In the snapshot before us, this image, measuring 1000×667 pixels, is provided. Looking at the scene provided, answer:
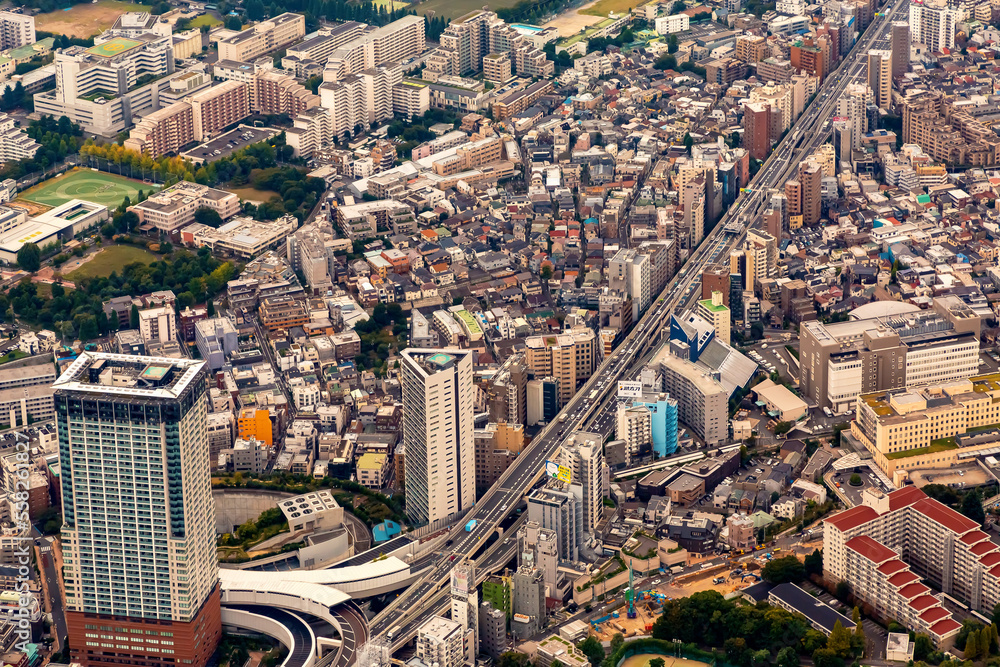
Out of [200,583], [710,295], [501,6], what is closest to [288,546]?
[200,583]

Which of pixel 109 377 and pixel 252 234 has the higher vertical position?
pixel 109 377

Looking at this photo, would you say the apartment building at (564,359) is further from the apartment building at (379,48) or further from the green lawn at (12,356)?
the apartment building at (379,48)

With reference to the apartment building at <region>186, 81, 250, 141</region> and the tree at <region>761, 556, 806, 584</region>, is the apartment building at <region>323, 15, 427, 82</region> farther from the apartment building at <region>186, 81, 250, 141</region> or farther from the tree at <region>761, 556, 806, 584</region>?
the tree at <region>761, 556, 806, 584</region>

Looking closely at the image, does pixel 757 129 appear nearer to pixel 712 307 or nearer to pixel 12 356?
pixel 712 307

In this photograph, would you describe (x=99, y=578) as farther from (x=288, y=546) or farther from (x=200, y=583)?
(x=288, y=546)

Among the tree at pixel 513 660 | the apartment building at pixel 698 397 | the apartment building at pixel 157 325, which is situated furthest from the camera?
the apartment building at pixel 157 325

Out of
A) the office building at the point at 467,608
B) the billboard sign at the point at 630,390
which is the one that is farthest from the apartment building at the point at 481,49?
the office building at the point at 467,608
